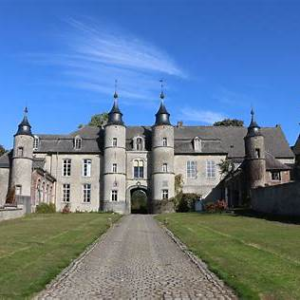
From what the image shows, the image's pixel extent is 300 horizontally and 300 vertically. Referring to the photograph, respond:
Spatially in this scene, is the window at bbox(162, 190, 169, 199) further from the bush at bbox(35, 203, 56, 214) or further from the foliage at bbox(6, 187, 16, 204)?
the foliage at bbox(6, 187, 16, 204)

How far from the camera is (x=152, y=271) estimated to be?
1011 cm

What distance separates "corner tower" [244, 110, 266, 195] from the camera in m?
46.2

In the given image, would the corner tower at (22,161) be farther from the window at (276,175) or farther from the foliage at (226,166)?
the window at (276,175)

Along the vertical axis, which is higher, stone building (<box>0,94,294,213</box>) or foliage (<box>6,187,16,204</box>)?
stone building (<box>0,94,294,213</box>)

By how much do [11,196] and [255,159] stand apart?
25989 mm

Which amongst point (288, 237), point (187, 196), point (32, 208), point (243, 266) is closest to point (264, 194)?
point (187, 196)

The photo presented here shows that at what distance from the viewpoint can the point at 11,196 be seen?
44250 mm

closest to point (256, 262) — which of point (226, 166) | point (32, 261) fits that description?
point (32, 261)

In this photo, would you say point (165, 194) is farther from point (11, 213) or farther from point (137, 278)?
point (137, 278)

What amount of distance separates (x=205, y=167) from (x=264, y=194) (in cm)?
1733

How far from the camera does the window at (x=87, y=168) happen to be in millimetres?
53250

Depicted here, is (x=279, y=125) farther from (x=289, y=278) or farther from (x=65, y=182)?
(x=289, y=278)

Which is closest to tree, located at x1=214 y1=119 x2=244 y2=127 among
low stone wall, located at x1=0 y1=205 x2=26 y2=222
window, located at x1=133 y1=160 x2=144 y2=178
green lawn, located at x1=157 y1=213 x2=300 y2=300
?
window, located at x1=133 y1=160 x2=144 y2=178

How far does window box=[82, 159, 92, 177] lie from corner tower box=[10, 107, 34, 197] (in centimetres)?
760
